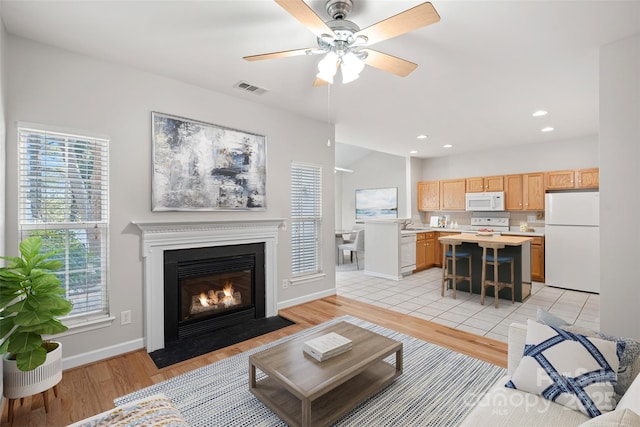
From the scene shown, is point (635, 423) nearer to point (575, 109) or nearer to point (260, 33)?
point (260, 33)

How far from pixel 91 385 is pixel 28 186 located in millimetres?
1602

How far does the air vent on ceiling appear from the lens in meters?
3.17

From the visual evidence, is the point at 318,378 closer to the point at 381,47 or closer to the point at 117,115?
the point at 381,47

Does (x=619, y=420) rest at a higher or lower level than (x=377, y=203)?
lower

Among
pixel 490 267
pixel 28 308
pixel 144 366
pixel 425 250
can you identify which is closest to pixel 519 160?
pixel 425 250

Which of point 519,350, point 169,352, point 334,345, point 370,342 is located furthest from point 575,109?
point 169,352

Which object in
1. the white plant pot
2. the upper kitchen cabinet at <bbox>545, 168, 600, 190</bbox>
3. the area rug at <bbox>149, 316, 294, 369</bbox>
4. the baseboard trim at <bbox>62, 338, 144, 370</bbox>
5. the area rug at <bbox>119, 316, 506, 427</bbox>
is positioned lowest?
the area rug at <bbox>119, 316, 506, 427</bbox>

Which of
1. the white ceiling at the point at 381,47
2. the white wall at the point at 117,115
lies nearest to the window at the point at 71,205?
the white wall at the point at 117,115

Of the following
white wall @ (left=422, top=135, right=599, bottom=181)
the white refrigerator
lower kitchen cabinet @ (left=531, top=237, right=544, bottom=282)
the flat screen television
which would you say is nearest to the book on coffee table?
the white refrigerator

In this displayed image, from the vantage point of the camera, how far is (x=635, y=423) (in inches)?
32.2

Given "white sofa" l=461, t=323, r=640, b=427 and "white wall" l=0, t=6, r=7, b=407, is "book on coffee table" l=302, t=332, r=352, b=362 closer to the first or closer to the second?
"white sofa" l=461, t=323, r=640, b=427

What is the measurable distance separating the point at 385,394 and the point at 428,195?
6027 mm

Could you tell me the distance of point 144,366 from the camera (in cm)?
258

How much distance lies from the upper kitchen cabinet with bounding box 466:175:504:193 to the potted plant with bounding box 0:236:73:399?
701 centimetres
